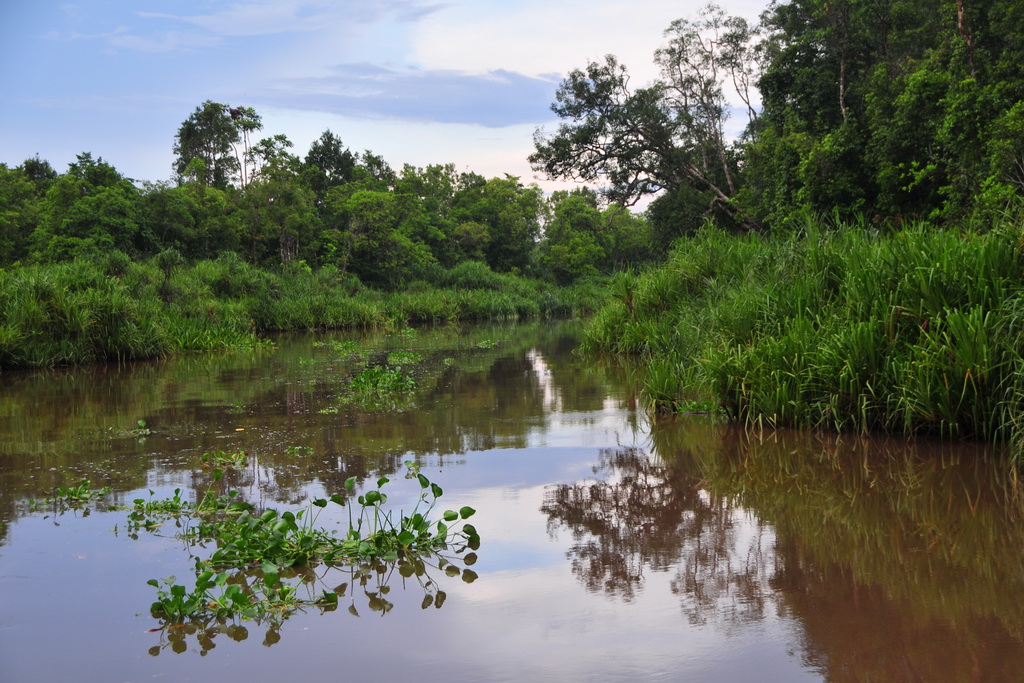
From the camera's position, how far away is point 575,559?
4.33 meters

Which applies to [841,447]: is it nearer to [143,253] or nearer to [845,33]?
[845,33]

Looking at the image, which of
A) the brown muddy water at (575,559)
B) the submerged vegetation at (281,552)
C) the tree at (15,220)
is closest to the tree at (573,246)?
the tree at (15,220)

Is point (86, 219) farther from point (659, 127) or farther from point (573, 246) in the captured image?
point (573, 246)

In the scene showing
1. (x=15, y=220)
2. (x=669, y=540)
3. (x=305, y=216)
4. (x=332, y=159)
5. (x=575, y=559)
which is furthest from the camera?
(x=332, y=159)

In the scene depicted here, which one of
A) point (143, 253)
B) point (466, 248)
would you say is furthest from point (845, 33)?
point (466, 248)

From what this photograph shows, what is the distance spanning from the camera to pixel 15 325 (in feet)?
49.2

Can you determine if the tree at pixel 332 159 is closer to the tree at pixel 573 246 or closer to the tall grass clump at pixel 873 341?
the tree at pixel 573 246

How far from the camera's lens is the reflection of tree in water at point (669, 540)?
12.4 ft

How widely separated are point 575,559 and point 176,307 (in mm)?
19559

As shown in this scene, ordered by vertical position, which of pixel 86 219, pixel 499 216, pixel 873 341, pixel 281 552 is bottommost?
pixel 281 552

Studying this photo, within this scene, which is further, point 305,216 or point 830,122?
point 305,216

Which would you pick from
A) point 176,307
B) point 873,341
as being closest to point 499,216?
point 176,307

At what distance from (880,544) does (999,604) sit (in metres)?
0.84

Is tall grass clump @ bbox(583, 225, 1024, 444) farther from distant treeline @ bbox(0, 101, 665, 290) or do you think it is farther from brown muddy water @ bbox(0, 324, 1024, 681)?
distant treeline @ bbox(0, 101, 665, 290)
